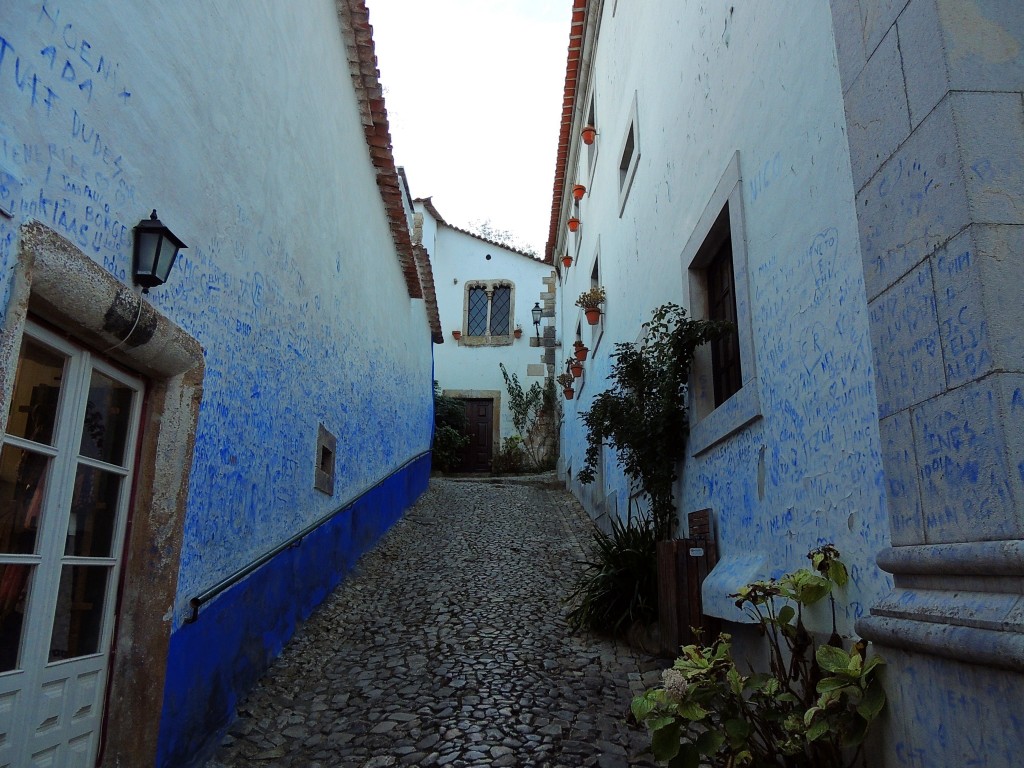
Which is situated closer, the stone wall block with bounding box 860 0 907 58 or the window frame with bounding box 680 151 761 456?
the stone wall block with bounding box 860 0 907 58

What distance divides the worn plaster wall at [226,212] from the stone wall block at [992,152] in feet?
8.89

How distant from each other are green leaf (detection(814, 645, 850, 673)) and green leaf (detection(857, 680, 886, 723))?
10 centimetres

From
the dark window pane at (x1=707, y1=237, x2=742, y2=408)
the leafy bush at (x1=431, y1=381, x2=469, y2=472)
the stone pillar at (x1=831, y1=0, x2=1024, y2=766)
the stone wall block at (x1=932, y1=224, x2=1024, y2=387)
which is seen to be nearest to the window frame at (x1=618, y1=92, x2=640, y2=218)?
the dark window pane at (x1=707, y1=237, x2=742, y2=408)

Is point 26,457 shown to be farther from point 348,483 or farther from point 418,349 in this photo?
point 418,349

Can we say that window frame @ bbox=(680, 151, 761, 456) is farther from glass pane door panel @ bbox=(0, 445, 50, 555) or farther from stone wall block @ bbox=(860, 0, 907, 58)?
glass pane door panel @ bbox=(0, 445, 50, 555)

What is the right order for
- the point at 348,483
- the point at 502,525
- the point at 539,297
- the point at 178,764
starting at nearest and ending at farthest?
the point at 178,764
the point at 348,483
the point at 502,525
the point at 539,297

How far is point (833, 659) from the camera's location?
2.27m

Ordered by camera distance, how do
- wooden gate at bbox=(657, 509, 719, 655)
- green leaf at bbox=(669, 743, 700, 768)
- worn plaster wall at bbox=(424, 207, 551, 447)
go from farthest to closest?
worn plaster wall at bbox=(424, 207, 551, 447) → wooden gate at bbox=(657, 509, 719, 655) → green leaf at bbox=(669, 743, 700, 768)

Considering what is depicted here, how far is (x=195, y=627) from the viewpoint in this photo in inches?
137

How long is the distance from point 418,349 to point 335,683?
8.11 metres

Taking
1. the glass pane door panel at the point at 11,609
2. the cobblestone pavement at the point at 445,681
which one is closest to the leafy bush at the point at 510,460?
the cobblestone pavement at the point at 445,681

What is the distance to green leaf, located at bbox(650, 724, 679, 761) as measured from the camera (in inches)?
95.6

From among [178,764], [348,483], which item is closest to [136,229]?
[178,764]

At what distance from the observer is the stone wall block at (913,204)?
2047mm
